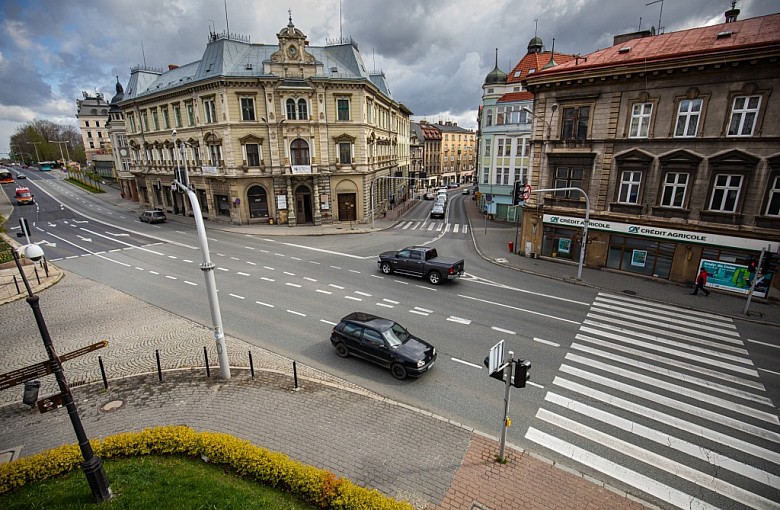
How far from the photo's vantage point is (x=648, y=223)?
2152 cm

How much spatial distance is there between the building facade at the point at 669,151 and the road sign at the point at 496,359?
567 inches

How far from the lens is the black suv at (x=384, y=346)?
11.8 metres

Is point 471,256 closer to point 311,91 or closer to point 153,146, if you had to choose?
point 311,91

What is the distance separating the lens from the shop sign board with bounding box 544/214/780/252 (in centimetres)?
1877

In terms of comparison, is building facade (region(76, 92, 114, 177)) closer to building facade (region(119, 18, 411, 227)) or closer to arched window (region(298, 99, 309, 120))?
building facade (region(119, 18, 411, 227))

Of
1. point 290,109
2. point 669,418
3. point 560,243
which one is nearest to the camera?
point 669,418

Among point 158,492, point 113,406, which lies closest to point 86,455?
point 158,492

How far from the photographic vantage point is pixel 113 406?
35.1 feet

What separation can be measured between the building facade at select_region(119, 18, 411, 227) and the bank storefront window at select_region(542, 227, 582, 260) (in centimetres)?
1828

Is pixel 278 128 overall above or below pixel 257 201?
above

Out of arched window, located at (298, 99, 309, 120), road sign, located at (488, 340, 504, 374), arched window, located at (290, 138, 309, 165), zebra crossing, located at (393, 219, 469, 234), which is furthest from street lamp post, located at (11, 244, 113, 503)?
zebra crossing, located at (393, 219, 469, 234)

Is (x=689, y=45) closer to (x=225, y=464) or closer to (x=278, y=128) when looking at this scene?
(x=225, y=464)

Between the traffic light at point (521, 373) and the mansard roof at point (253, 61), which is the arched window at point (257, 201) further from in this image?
the traffic light at point (521, 373)

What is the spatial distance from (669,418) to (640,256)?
587 inches
